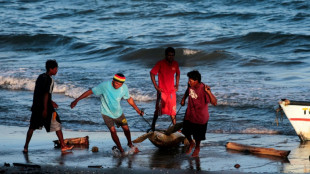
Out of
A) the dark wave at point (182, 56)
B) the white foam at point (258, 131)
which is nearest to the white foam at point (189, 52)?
the dark wave at point (182, 56)

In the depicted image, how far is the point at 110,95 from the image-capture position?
24.3 feet

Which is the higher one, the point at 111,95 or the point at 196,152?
the point at 111,95

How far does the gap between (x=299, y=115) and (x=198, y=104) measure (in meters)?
2.14

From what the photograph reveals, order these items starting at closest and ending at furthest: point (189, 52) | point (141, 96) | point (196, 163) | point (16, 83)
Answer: point (196, 163)
point (141, 96)
point (16, 83)
point (189, 52)

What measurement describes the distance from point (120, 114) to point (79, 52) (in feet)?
49.7

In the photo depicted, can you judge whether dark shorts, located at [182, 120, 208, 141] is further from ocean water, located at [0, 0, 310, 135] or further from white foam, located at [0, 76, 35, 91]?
white foam, located at [0, 76, 35, 91]

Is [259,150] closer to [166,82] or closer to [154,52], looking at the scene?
[166,82]

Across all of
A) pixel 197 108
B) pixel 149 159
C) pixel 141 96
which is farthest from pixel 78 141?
pixel 141 96

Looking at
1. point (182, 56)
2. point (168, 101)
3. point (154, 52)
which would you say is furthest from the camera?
point (154, 52)

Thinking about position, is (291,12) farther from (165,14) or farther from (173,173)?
(173,173)

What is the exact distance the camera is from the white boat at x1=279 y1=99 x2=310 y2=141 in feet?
27.9

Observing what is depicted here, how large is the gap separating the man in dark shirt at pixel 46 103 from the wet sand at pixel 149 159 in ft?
1.37

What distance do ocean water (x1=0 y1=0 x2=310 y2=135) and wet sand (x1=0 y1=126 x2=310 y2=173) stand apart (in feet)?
4.85

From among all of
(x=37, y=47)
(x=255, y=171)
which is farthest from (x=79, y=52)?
(x=255, y=171)
